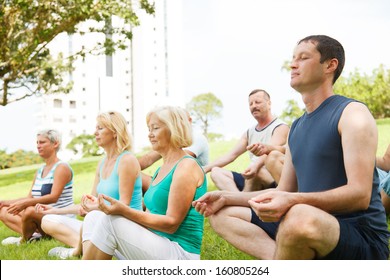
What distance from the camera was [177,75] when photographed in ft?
57.2

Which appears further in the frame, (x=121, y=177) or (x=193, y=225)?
(x=121, y=177)

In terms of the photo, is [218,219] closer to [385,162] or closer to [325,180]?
[325,180]

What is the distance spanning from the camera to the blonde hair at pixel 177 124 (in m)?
2.61

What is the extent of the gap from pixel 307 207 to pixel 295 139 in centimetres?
51

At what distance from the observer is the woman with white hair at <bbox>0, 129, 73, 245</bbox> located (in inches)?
174

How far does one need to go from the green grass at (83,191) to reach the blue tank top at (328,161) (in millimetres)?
1343

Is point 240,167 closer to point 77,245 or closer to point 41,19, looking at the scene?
point 41,19

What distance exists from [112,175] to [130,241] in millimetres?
941

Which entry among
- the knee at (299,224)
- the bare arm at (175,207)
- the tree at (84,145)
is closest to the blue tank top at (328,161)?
the knee at (299,224)

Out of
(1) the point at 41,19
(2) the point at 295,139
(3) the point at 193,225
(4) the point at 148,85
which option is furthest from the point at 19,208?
(4) the point at 148,85

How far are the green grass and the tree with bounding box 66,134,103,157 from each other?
660 centimetres

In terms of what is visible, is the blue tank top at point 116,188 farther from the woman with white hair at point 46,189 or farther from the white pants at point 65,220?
the woman with white hair at point 46,189

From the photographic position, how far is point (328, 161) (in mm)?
2143

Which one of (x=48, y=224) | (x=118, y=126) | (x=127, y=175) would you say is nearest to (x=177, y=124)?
(x=127, y=175)
